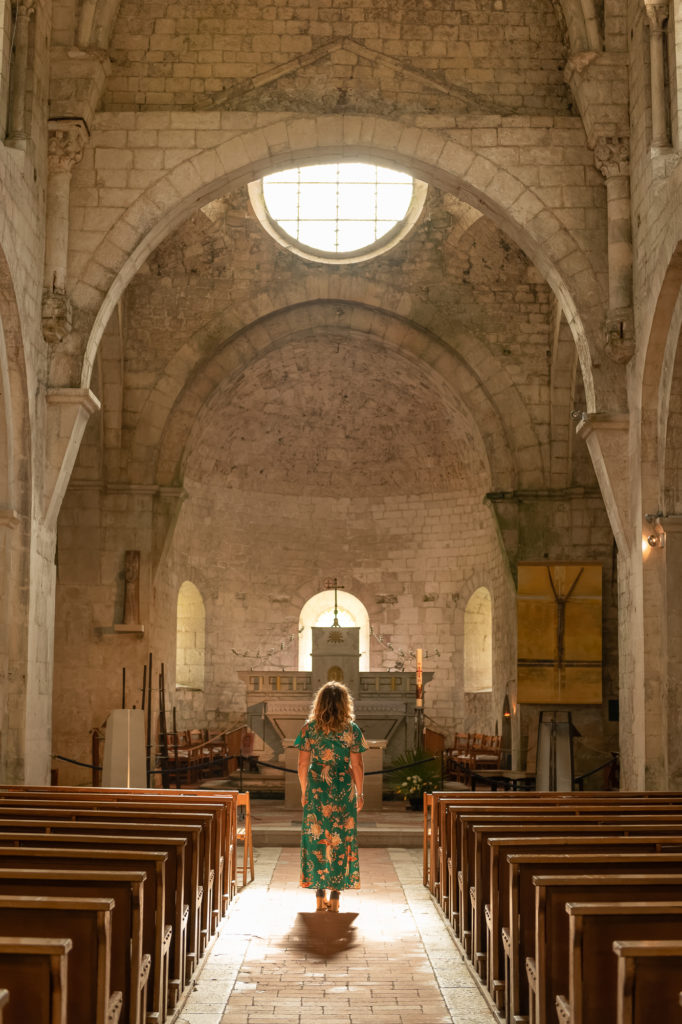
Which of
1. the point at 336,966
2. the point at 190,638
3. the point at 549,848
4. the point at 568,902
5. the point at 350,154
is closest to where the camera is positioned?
the point at 568,902

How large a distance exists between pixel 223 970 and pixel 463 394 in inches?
477

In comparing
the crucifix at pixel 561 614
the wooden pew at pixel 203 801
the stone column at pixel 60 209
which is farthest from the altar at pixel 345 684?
the wooden pew at pixel 203 801

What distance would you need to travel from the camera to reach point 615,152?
11.9 m

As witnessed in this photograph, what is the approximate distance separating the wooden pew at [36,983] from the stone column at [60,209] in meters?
9.06

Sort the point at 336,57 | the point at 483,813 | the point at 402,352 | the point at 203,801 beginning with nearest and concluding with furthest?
the point at 483,813
the point at 203,801
the point at 336,57
the point at 402,352

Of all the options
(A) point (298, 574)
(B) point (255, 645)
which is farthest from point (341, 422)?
(B) point (255, 645)

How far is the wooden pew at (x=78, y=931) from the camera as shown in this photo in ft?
12.1

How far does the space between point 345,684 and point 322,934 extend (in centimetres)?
873

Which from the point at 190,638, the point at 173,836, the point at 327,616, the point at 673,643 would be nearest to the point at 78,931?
the point at 173,836

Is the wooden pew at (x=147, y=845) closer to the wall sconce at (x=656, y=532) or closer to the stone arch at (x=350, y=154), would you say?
the wall sconce at (x=656, y=532)

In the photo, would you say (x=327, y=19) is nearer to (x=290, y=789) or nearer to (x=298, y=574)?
(x=290, y=789)

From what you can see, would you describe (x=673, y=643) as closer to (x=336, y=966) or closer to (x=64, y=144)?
(x=336, y=966)

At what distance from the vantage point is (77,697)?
1636cm

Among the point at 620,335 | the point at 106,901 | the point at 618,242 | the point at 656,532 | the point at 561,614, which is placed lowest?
the point at 106,901
